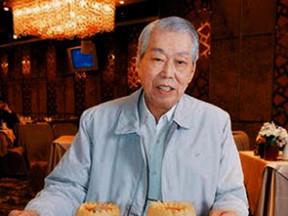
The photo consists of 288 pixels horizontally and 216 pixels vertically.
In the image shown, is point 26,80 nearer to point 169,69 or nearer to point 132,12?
point 132,12

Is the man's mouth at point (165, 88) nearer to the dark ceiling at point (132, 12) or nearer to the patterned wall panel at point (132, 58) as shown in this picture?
the dark ceiling at point (132, 12)

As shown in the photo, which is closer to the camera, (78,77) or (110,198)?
(110,198)

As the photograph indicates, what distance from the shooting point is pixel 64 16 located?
6770 millimetres

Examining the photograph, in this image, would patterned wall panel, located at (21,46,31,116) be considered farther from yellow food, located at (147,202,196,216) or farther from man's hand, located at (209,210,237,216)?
yellow food, located at (147,202,196,216)

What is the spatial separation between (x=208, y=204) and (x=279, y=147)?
2.51 meters

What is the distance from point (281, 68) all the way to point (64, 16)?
3.49 m

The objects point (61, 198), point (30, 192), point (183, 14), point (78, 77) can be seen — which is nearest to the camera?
point (61, 198)

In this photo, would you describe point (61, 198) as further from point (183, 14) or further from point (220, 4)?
point (183, 14)

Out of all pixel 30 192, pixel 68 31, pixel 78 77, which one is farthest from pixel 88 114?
pixel 78 77

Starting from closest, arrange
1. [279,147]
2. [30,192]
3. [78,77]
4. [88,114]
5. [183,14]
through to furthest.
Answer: [88,114] → [279,147] → [30,192] → [183,14] → [78,77]

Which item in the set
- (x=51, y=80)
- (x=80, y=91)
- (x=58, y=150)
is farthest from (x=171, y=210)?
(x=51, y=80)

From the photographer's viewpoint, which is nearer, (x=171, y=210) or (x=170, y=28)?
(x=171, y=210)

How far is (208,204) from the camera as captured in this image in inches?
51.0

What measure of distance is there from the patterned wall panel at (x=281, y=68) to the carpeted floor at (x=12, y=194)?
3.73m
